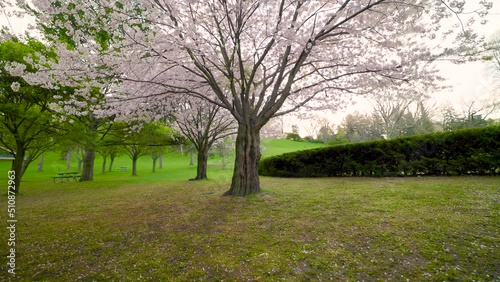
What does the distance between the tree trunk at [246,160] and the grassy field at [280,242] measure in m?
A: 1.53

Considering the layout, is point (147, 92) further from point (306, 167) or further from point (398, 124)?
point (398, 124)

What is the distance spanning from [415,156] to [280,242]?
9333 millimetres

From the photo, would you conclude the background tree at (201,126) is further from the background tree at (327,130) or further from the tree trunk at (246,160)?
the background tree at (327,130)

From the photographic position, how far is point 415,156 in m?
10.2

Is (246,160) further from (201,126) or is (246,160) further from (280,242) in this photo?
(201,126)

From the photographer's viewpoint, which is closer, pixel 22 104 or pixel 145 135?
pixel 22 104

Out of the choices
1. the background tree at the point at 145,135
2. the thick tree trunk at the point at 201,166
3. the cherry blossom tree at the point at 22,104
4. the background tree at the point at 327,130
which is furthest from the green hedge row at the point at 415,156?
the background tree at the point at 327,130

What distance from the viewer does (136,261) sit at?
3.30 m

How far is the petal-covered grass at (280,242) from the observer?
288cm

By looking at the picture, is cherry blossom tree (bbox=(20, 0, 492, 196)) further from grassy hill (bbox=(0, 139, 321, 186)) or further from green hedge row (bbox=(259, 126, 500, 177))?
grassy hill (bbox=(0, 139, 321, 186))

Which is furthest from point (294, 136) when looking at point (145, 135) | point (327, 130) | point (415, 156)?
point (415, 156)

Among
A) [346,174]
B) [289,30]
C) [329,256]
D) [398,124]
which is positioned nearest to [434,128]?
[398,124]

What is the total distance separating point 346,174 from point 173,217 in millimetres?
10173

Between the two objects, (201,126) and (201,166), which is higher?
(201,126)
